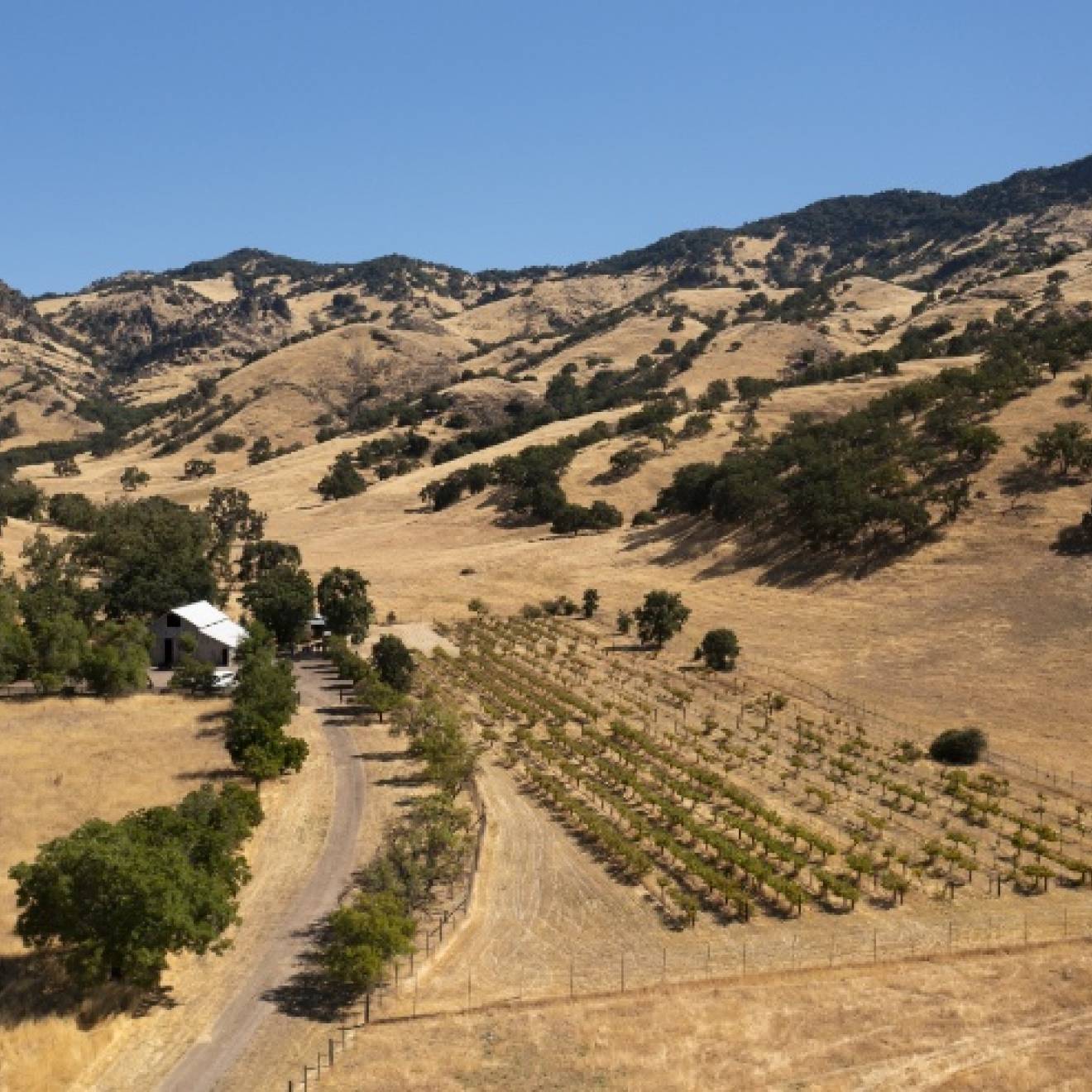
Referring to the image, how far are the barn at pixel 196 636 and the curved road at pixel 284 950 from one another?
1972cm

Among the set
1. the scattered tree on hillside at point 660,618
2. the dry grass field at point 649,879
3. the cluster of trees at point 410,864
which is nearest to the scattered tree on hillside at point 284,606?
the dry grass field at point 649,879

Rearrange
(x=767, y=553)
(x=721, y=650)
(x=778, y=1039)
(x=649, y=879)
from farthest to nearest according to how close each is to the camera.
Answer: (x=767, y=553) < (x=721, y=650) < (x=649, y=879) < (x=778, y=1039)

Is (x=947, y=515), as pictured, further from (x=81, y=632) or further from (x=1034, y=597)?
(x=81, y=632)

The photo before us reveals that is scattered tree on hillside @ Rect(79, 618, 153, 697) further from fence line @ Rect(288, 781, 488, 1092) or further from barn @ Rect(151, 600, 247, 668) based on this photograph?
fence line @ Rect(288, 781, 488, 1092)

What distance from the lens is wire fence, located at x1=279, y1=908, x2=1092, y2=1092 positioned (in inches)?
1124

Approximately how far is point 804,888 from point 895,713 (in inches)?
992

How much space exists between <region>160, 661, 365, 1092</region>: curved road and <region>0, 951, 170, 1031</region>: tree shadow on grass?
2403mm

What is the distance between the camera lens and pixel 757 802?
44.3 meters

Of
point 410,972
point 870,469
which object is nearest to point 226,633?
point 410,972

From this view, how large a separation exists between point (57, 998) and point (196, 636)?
4105 centimetres

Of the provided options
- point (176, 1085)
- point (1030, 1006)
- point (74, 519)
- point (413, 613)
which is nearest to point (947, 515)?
point (413, 613)

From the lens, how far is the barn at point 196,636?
219ft

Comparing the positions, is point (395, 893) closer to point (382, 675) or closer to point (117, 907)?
point (117, 907)

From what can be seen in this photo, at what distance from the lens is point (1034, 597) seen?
73000 millimetres
